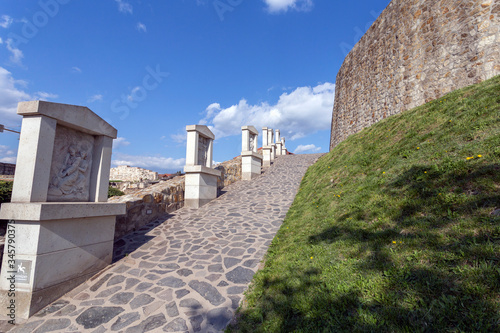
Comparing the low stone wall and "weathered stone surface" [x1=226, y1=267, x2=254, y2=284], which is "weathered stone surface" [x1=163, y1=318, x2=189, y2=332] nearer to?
"weathered stone surface" [x1=226, y1=267, x2=254, y2=284]

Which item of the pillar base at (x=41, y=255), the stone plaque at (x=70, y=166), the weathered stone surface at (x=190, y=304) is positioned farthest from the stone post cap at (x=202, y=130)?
the weathered stone surface at (x=190, y=304)

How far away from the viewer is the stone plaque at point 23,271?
3201mm

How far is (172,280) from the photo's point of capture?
389 centimetres

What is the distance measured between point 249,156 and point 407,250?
10.8m

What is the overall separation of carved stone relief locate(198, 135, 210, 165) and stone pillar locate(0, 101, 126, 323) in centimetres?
484

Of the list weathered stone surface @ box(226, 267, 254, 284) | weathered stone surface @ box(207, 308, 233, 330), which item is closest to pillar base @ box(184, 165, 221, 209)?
weathered stone surface @ box(226, 267, 254, 284)

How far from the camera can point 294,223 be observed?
5516 millimetres

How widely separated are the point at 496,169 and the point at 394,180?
140 cm

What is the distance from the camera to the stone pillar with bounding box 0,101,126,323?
323cm

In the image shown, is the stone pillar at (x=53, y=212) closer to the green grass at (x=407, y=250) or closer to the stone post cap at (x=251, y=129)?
the green grass at (x=407, y=250)

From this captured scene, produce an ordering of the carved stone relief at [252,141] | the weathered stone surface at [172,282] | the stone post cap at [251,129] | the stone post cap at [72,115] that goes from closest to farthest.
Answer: the stone post cap at [72,115]
the weathered stone surface at [172,282]
the stone post cap at [251,129]
the carved stone relief at [252,141]

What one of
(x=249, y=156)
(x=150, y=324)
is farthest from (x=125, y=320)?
(x=249, y=156)

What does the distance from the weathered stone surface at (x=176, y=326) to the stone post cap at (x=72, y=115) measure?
3.59 metres

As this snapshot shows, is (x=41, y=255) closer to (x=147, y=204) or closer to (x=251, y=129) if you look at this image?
(x=147, y=204)
